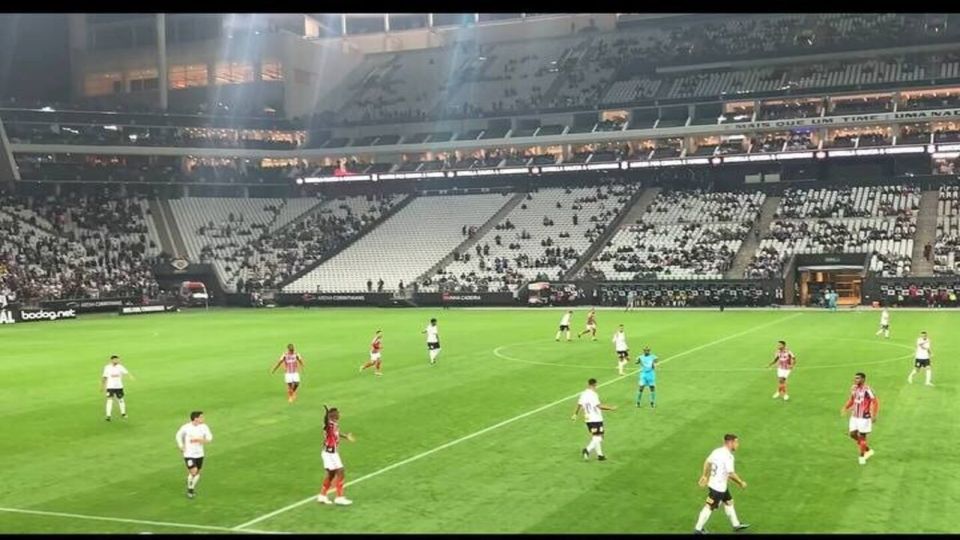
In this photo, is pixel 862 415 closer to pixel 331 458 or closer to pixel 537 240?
pixel 331 458

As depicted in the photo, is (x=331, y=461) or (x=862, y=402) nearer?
(x=331, y=461)

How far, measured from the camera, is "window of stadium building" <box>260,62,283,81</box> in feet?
346

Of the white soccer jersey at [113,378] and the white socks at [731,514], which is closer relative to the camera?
the white socks at [731,514]

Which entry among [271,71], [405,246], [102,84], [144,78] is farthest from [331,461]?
[102,84]

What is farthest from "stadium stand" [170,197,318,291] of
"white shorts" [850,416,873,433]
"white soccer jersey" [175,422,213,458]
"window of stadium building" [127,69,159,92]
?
"white shorts" [850,416,873,433]

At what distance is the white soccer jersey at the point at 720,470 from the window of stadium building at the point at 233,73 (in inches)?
3896

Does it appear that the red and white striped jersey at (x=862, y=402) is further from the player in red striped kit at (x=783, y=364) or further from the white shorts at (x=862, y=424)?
the player in red striped kit at (x=783, y=364)

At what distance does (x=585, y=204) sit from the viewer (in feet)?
298

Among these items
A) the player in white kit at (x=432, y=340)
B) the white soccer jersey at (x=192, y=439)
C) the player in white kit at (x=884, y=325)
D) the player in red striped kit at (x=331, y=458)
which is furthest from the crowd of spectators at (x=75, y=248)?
the player in red striped kit at (x=331, y=458)

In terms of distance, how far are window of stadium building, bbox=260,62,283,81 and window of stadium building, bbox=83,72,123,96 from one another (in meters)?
16.3

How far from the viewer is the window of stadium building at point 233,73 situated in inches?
4080

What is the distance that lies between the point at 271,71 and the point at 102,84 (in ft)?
64.5

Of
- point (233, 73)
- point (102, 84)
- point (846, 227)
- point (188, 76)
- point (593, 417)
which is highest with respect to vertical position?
point (233, 73)

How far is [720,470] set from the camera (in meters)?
14.2
